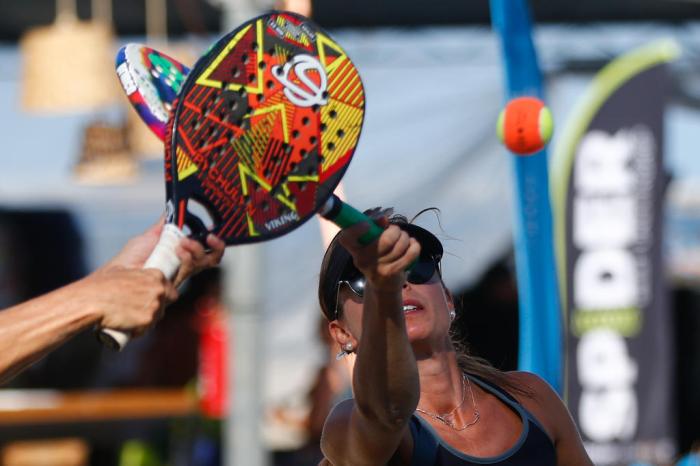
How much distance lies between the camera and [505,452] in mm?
2221

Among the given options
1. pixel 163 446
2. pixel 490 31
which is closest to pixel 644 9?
pixel 490 31

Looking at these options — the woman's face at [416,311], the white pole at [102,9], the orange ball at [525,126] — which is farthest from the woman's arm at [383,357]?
the white pole at [102,9]

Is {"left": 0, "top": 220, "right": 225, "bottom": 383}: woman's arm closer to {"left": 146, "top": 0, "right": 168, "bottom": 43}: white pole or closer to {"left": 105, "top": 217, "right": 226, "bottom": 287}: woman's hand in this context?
{"left": 105, "top": 217, "right": 226, "bottom": 287}: woman's hand

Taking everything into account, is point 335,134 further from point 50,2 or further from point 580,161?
point 50,2

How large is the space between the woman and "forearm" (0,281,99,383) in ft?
1.30

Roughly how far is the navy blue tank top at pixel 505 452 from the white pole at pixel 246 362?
3.13m

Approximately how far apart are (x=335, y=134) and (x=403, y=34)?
9311 millimetres

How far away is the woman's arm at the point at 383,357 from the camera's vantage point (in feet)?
6.20

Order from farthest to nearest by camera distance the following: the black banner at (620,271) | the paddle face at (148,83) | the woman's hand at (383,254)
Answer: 1. the black banner at (620,271)
2. the paddle face at (148,83)
3. the woman's hand at (383,254)

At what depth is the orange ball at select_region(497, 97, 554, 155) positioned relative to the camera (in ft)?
9.05

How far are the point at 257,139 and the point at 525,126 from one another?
1037 millimetres

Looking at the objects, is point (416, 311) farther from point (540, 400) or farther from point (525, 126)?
point (525, 126)

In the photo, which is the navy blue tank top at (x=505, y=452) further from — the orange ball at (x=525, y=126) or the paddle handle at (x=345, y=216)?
the orange ball at (x=525, y=126)

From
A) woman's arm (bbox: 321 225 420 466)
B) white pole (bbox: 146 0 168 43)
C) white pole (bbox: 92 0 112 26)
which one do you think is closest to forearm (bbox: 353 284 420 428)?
woman's arm (bbox: 321 225 420 466)
